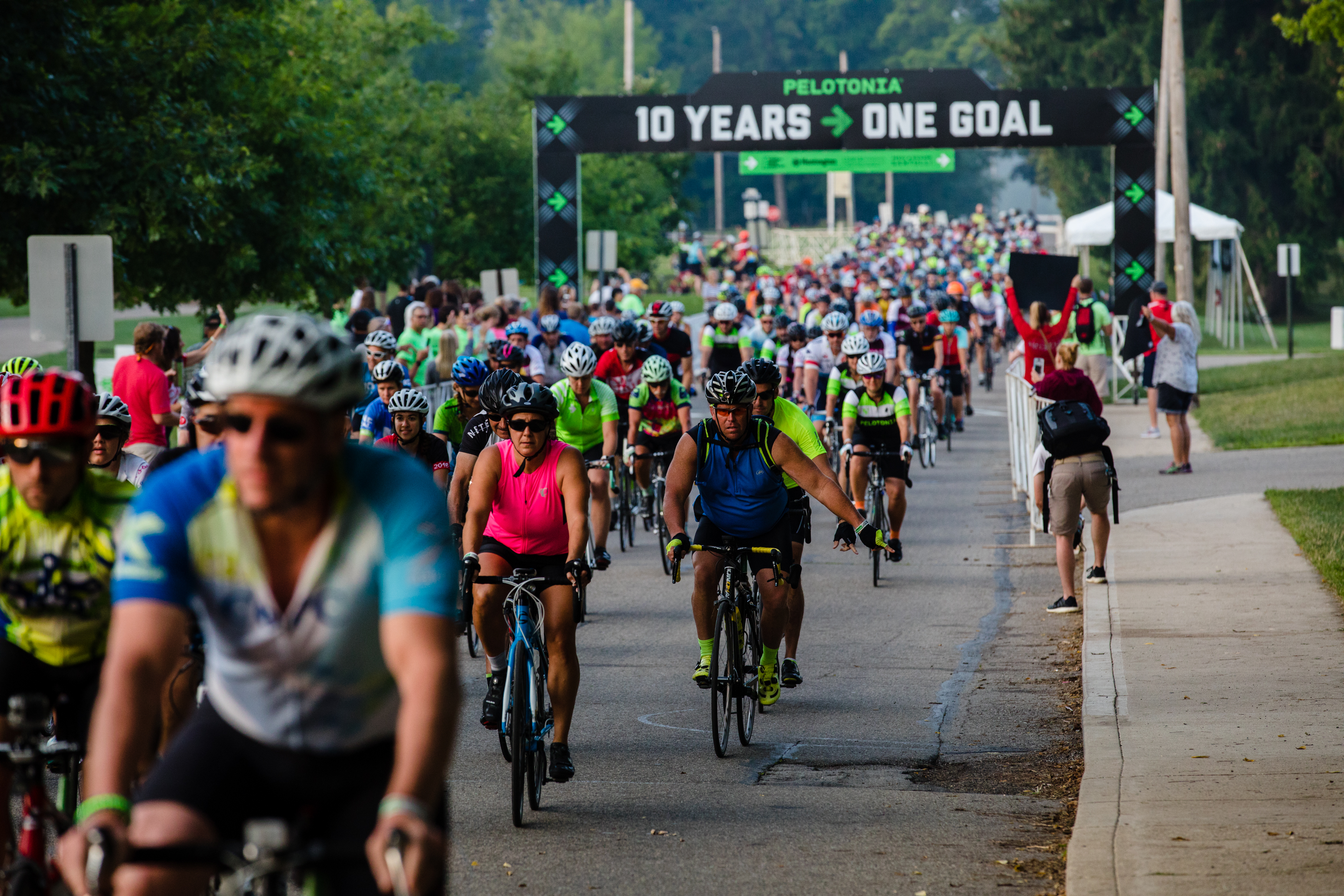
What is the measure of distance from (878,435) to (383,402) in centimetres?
441

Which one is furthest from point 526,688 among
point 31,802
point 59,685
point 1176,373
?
point 1176,373

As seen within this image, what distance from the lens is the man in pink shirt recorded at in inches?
446

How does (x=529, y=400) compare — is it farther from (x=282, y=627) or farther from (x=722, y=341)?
(x=722, y=341)

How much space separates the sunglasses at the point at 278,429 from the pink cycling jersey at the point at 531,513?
14.3 feet

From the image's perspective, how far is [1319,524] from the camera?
556 inches

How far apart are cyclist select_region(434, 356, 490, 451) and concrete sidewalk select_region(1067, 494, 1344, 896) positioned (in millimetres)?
3945

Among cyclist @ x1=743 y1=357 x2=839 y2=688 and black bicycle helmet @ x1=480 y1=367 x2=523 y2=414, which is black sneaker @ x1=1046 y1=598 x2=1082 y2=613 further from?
black bicycle helmet @ x1=480 y1=367 x2=523 y2=414

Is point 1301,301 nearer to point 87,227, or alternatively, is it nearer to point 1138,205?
point 1138,205

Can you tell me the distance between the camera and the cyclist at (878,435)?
13573mm

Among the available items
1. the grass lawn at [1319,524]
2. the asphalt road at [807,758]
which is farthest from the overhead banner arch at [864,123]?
the asphalt road at [807,758]

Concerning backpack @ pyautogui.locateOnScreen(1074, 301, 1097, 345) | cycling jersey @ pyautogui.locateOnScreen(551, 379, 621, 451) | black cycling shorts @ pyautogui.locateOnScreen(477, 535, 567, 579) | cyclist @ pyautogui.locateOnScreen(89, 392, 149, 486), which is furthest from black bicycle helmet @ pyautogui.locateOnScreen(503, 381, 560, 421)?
backpack @ pyautogui.locateOnScreen(1074, 301, 1097, 345)

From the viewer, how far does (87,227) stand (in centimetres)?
1695

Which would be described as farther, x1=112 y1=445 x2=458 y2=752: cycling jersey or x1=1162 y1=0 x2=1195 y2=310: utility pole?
x1=1162 y1=0 x2=1195 y2=310: utility pole

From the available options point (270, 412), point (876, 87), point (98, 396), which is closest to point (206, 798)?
point (270, 412)
